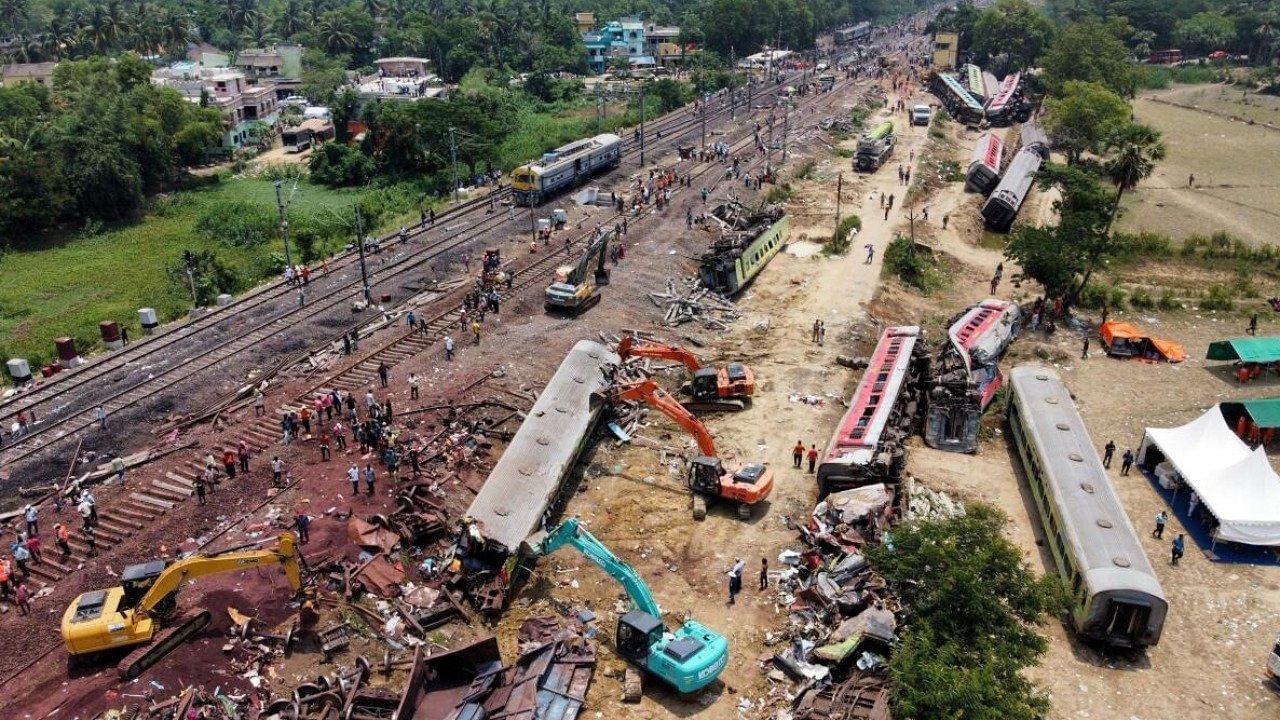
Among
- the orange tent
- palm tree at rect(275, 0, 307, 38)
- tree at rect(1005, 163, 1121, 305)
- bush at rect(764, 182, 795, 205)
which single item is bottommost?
the orange tent

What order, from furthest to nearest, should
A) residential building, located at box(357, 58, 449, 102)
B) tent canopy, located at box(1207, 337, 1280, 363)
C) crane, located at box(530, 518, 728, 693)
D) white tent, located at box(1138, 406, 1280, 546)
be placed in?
residential building, located at box(357, 58, 449, 102)
tent canopy, located at box(1207, 337, 1280, 363)
white tent, located at box(1138, 406, 1280, 546)
crane, located at box(530, 518, 728, 693)

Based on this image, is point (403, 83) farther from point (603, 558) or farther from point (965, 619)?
point (965, 619)

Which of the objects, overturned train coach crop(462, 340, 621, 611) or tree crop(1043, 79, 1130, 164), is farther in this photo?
tree crop(1043, 79, 1130, 164)

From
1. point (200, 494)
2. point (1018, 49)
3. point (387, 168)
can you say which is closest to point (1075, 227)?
point (200, 494)

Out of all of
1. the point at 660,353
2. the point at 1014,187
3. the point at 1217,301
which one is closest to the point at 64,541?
the point at 660,353

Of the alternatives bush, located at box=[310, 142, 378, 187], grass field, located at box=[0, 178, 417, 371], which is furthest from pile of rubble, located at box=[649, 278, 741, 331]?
bush, located at box=[310, 142, 378, 187]

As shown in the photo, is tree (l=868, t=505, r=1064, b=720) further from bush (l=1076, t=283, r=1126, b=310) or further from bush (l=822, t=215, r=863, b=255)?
bush (l=822, t=215, r=863, b=255)

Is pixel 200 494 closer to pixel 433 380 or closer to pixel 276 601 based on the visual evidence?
pixel 276 601
